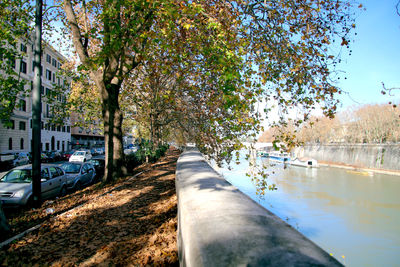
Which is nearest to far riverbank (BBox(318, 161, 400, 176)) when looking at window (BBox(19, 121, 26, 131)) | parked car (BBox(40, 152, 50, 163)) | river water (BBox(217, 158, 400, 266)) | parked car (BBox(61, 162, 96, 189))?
river water (BBox(217, 158, 400, 266))

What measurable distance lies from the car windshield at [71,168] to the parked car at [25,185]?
208 centimetres

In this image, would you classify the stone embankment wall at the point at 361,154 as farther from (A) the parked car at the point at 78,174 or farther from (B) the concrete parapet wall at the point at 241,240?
(B) the concrete parapet wall at the point at 241,240

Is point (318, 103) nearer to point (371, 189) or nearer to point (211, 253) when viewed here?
point (211, 253)

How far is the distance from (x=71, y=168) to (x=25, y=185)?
15.9 feet

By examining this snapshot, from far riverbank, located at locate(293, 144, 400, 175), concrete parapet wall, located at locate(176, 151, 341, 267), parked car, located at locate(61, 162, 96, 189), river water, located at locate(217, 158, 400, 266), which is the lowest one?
river water, located at locate(217, 158, 400, 266)

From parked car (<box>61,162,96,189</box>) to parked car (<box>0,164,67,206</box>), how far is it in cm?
77

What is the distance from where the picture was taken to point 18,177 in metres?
10.1

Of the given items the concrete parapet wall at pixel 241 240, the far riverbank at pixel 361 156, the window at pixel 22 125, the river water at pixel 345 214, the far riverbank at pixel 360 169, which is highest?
the window at pixel 22 125

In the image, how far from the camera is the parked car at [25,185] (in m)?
8.95

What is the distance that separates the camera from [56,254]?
172 inches

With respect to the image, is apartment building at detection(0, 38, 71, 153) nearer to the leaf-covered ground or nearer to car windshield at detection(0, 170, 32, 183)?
car windshield at detection(0, 170, 32, 183)

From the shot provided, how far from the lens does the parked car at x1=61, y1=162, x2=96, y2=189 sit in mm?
12805

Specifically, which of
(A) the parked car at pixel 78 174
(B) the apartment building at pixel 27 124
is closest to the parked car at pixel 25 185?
(A) the parked car at pixel 78 174

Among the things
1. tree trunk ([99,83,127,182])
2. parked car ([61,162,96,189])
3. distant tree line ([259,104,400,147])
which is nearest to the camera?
tree trunk ([99,83,127,182])
